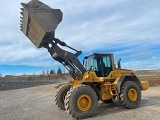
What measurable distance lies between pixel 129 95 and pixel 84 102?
104 inches

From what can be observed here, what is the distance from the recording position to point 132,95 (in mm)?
12289

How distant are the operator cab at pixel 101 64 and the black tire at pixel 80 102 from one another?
5.31ft

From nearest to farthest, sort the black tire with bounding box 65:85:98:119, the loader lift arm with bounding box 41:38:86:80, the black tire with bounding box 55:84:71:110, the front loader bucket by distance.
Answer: the black tire with bounding box 65:85:98:119
the front loader bucket
the loader lift arm with bounding box 41:38:86:80
the black tire with bounding box 55:84:71:110

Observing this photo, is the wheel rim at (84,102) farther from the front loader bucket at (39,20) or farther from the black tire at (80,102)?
the front loader bucket at (39,20)

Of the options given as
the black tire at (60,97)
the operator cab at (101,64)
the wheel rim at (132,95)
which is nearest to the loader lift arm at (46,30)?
the operator cab at (101,64)

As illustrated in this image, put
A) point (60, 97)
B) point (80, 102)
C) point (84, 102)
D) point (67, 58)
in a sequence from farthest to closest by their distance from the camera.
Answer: point (60, 97)
point (67, 58)
point (84, 102)
point (80, 102)

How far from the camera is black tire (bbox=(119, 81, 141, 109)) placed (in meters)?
11.8

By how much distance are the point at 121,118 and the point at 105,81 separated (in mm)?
2678

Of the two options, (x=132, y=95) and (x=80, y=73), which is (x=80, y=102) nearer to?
(x=80, y=73)

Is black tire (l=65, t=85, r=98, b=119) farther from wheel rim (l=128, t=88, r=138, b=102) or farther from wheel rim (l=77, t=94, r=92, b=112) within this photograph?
wheel rim (l=128, t=88, r=138, b=102)

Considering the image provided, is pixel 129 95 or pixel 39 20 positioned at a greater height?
pixel 39 20

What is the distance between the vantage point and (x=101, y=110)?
39.3 feet

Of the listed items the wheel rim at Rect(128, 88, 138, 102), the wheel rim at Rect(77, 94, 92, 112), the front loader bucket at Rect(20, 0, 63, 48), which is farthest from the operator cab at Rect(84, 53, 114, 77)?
the front loader bucket at Rect(20, 0, 63, 48)

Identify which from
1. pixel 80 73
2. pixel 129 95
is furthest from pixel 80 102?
pixel 129 95
